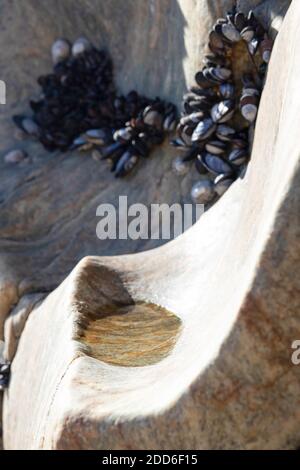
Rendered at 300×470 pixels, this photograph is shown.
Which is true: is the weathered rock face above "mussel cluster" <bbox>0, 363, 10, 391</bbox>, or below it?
above

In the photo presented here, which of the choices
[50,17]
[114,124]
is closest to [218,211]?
[114,124]

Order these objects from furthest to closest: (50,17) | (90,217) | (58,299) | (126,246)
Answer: (50,17), (90,217), (126,246), (58,299)

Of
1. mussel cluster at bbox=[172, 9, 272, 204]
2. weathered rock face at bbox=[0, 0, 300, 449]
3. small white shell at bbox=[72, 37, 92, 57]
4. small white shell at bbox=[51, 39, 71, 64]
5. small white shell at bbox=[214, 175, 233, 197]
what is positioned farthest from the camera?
small white shell at bbox=[51, 39, 71, 64]

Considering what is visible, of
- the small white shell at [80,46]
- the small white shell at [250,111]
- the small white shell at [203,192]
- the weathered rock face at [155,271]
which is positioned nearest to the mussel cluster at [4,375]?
the weathered rock face at [155,271]

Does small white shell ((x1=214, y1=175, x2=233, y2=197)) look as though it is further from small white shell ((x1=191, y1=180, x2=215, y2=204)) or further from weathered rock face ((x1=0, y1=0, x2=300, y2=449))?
weathered rock face ((x1=0, y1=0, x2=300, y2=449))

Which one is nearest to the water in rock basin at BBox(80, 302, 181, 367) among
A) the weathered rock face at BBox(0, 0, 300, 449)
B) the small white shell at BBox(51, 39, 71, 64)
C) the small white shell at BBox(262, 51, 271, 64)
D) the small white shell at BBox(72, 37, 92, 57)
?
the weathered rock face at BBox(0, 0, 300, 449)

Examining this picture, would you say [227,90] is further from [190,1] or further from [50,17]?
[50,17]

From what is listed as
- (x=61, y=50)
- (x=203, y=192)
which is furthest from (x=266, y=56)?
(x=61, y=50)
